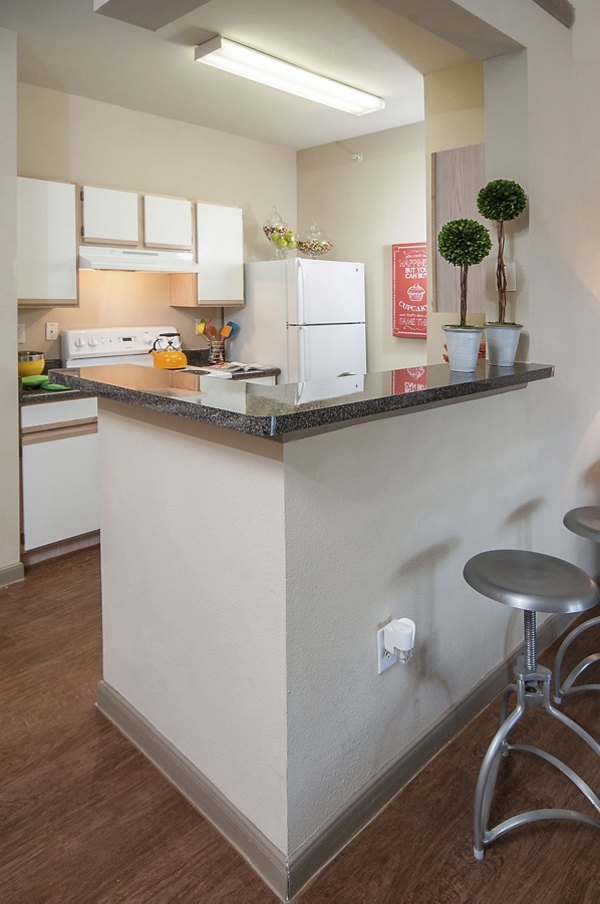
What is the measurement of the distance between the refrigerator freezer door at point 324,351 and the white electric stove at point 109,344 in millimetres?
871

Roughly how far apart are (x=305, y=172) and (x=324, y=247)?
0.83 metres

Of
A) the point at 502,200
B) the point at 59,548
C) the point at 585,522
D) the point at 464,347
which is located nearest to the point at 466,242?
the point at 502,200

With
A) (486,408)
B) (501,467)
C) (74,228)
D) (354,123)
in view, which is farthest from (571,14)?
(74,228)

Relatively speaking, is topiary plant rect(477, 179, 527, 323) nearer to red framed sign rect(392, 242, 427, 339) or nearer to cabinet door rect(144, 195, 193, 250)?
red framed sign rect(392, 242, 427, 339)

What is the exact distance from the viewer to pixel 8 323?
10.5 ft

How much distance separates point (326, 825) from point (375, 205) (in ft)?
13.9

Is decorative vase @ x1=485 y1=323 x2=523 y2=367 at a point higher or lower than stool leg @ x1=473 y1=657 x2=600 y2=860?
higher

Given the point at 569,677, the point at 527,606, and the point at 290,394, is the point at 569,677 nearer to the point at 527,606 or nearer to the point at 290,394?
the point at 527,606

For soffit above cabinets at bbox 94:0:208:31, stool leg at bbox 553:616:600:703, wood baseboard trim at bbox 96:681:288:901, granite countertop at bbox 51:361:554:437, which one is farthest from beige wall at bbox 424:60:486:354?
wood baseboard trim at bbox 96:681:288:901

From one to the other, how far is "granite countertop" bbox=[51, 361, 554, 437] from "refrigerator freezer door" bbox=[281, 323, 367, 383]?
2473 millimetres

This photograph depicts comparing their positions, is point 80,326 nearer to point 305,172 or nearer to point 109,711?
point 305,172

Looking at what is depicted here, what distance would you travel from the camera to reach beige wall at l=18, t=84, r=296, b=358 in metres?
3.93

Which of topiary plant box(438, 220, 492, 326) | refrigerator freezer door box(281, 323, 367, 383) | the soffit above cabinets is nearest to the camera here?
the soffit above cabinets

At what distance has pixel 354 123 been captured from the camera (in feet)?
14.8
